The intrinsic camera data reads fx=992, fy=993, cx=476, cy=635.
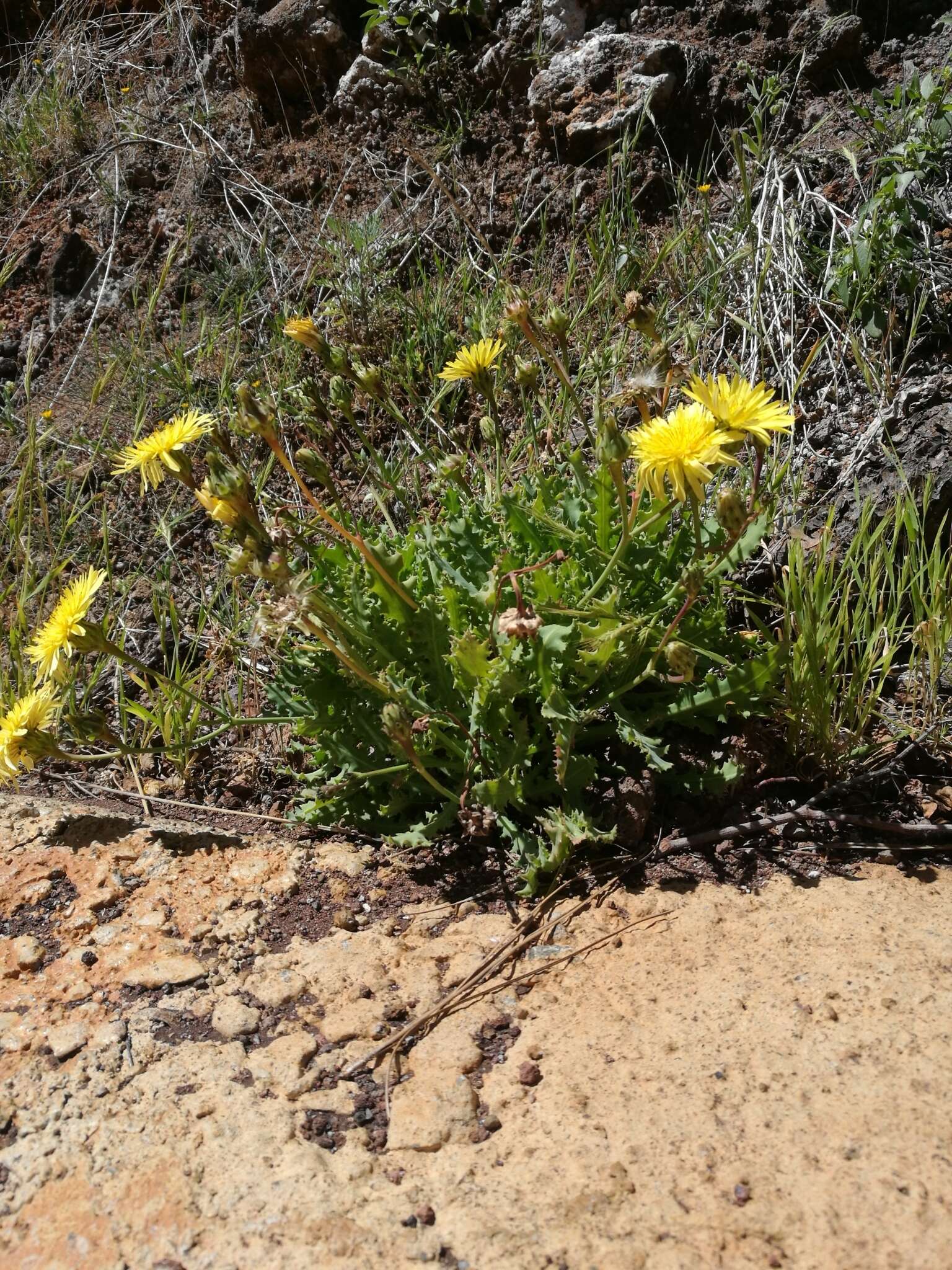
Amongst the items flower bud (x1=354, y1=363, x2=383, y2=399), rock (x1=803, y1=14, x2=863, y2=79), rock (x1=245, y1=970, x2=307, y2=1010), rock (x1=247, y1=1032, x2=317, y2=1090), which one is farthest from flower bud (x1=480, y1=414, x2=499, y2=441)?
rock (x1=803, y1=14, x2=863, y2=79)

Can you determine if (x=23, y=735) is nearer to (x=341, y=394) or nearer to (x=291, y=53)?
(x=341, y=394)

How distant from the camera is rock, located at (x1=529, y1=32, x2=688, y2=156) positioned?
3521 millimetres

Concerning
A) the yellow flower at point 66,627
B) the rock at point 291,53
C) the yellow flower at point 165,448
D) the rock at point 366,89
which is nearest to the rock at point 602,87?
the rock at point 366,89

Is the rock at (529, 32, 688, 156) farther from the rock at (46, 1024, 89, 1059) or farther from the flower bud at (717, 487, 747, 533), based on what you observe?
the rock at (46, 1024, 89, 1059)

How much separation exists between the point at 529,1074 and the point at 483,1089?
0.23 ft

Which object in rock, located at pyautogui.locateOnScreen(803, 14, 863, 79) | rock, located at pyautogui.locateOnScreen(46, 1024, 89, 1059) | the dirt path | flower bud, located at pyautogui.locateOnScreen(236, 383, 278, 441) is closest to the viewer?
the dirt path

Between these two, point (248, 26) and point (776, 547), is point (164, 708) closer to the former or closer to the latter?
point (776, 547)

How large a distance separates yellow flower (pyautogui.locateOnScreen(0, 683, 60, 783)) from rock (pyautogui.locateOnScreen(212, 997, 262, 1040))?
0.60 metres

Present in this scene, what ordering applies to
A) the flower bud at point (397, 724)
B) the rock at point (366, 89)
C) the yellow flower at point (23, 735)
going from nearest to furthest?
the flower bud at point (397, 724), the yellow flower at point (23, 735), the rock at point (366, 89)

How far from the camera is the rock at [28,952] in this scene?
1.76 meters

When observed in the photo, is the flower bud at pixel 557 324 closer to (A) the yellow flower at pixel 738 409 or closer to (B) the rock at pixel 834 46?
(A) the yellow flower at pixel 738 409

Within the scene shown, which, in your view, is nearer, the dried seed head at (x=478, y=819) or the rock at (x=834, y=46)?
the dried seed head at (x=478, y=819)

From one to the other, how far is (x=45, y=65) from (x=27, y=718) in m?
5.09

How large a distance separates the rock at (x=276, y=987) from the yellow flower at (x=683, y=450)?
103 cm
